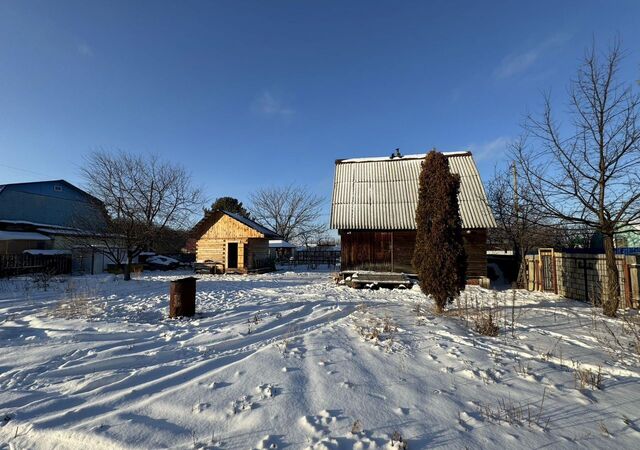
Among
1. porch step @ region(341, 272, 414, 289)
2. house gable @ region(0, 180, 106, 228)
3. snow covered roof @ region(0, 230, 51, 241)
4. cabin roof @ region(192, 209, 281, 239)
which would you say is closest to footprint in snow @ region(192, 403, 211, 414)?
porch step @ region(341, 272, 414, 289)

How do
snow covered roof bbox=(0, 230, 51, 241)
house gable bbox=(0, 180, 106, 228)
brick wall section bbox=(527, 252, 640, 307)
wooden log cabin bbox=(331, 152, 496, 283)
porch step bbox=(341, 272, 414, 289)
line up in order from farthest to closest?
house gable bbox=(0, 180, 106, 228)
snow covered roof bbox=(0, 230, 51, 241)
wooden log cabin bbox=(331, 152, 496, 283)
porch step bbox=(341, 272, 414, 289)
brick wall section bbox=(527, 252, 640, 307)

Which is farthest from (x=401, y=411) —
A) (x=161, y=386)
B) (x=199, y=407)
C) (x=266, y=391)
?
(x=161, y=386)

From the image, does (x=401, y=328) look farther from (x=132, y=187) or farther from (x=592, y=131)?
(x=132, y=187)

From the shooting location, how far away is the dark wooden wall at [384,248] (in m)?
15.0

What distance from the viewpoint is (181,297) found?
7324 mm

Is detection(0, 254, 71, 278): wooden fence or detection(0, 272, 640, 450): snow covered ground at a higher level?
detection(0, 254, 71, 278): wooden fence

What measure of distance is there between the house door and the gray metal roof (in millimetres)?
10132

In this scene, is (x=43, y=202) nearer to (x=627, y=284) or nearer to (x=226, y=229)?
(x=226, y=229)

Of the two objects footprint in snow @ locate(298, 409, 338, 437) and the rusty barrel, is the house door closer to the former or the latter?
the rusty barrel

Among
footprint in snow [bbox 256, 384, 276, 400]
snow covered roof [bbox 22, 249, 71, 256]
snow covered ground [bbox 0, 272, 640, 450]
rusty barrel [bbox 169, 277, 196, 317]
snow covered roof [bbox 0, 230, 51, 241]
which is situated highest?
snow covered roof [bbox 0, 230, 51, 241]

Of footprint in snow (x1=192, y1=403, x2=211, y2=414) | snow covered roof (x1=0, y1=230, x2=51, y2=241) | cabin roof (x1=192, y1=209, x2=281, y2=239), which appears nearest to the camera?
footprint in snow (x1=192, y1=403, x2=211, y2=414)

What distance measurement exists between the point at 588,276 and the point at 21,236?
3018cm

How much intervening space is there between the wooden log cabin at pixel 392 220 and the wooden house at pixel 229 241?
8461 mm

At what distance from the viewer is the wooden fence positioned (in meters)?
16.9
